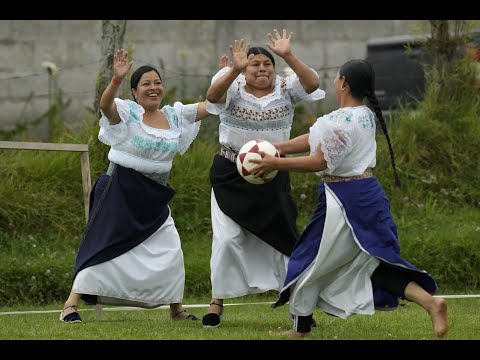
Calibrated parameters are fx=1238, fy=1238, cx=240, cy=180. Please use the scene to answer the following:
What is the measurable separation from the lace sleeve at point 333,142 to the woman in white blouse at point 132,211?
1834mm

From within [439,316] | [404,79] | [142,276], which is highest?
[404,79]

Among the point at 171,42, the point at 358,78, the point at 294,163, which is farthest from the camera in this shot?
the point at 171,42

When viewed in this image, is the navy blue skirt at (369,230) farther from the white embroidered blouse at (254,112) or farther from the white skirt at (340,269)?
the white embroidered blouse at (254,112)

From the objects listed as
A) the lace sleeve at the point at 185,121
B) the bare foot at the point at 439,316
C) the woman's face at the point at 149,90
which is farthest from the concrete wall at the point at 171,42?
the bare foot at the point at 439,316

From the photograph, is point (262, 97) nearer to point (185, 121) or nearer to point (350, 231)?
point (185, 121)

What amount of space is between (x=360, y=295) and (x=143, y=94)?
7.93ft

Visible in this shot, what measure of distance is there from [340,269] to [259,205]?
117 centimetres

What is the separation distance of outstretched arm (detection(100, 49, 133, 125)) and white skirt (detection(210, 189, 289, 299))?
35.7 inches

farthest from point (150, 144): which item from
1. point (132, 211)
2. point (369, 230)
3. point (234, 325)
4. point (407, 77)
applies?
point (407, 77)

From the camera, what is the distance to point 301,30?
1730 centimetres

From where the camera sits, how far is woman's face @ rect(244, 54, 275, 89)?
8430 millimetres

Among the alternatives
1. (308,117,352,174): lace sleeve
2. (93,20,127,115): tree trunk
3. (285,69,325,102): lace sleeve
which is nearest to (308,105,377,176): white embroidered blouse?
(308,117,352,174): lace sleeve

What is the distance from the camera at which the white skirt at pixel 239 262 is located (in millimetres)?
8492

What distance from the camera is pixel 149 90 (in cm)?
882
